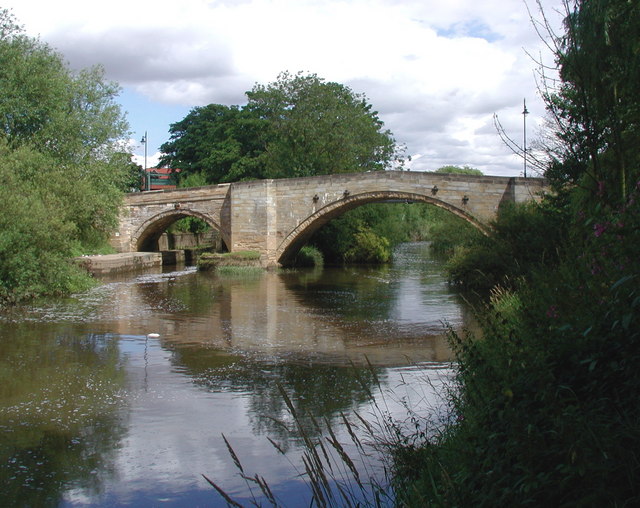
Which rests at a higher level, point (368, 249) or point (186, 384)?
point (368, 249)

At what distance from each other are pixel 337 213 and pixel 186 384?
657 inches

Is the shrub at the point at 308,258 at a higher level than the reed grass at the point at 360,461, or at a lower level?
higher

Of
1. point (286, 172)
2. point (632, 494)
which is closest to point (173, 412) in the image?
point (632, 494)

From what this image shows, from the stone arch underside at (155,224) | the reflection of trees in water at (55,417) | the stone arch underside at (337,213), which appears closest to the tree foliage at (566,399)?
the reflection of trees in water at (55,417)

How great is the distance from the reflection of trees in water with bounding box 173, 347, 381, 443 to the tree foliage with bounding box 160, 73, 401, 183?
19640 mm

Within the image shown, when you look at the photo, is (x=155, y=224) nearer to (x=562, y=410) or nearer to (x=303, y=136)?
(x=303, y=136)

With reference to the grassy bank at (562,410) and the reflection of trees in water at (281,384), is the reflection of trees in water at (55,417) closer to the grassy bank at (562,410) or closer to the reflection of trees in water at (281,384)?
the reflection of trees in water at (281,384)

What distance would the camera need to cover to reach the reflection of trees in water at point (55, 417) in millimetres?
4301

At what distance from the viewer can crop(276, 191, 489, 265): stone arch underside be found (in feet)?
66.2

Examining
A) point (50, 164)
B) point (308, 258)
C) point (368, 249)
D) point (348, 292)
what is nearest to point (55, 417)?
point (348, 292)

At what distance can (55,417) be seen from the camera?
5617mm

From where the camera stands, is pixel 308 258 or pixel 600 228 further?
pixel 308 258

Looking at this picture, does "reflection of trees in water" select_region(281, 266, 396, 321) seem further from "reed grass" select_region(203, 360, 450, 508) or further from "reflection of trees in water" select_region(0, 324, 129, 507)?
"reed grass" select_region(203, 360, 450, 508)

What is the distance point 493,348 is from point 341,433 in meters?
1.80
